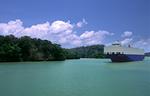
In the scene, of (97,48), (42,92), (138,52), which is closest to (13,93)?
(42,92)

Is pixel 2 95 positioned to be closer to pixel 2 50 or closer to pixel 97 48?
pixel 2 50

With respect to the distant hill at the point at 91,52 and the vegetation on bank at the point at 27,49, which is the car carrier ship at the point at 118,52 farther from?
the distant hill at the point at 91,52

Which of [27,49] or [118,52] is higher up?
[27,49]

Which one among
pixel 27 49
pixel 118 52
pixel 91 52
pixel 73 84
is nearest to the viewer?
pixel 73 84

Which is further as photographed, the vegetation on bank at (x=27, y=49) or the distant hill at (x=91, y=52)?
the distant hill at (x=91, y=52)

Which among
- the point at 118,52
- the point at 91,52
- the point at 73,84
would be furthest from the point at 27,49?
the point at 91,52

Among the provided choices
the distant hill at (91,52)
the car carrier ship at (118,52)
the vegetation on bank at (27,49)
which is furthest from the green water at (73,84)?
the distant hill at (91,52)

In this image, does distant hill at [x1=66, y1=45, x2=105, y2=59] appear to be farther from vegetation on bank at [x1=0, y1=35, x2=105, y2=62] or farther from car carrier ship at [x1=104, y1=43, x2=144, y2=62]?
car carrier ship at [x1=104, y1=43, x2=144, y2=62]

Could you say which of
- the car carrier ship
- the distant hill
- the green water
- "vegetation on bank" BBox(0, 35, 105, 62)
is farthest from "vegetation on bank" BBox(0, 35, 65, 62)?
the distant hill

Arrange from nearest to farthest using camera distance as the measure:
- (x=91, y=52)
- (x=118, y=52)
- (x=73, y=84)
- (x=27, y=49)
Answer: (x=73, y=84) → (x=118, y=52) → (x=27, y=49) → (x=91, y=52)

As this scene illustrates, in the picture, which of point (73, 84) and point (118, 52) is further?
point (118, 52)

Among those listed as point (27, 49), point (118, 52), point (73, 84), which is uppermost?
point (27, 49)

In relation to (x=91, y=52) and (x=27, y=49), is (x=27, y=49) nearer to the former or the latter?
(x=27, y=49)

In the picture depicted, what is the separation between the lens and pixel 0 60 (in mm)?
52844
